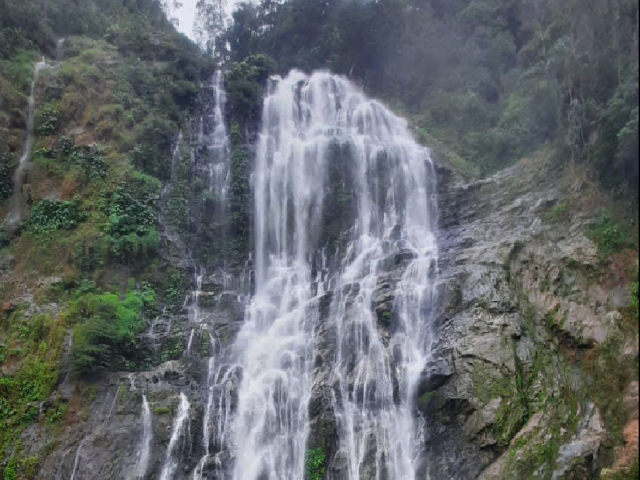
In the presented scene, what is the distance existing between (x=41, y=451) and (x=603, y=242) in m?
14.8

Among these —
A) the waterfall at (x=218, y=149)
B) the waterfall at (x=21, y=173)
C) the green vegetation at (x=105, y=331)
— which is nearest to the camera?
the green vegetation at (x=105, y=331)

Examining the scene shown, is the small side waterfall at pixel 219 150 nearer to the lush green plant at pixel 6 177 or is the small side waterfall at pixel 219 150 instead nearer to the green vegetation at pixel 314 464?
the lush green plant at pixel 6 177

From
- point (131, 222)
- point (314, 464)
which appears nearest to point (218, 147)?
point (131, 222)

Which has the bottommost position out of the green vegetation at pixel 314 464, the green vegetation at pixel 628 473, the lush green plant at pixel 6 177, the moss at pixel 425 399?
the green vegetation at pixel 628 473

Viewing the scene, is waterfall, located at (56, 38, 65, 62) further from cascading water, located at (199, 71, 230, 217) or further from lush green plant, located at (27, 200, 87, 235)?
lush green plant, located at (27, 200, 87, 235)

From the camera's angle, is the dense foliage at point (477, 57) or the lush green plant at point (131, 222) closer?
the dense foliage at point (477, 57)

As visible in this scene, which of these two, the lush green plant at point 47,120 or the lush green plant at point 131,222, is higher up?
the lush green plant at point 47,120

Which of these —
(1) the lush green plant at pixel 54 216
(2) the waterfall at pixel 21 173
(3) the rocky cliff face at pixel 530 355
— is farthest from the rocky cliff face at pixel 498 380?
(2) the waterfall at pixel 21 173

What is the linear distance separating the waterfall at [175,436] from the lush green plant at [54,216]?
746cm

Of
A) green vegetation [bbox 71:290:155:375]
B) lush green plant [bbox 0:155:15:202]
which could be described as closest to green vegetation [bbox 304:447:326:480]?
green vegetation [bbox 71:290:155:375]

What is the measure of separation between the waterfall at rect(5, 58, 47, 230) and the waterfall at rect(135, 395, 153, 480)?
27.1 ft

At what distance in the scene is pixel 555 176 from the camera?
17.9 m

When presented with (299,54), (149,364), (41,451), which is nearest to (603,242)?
(149,364)

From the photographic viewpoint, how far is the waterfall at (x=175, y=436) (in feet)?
44.8
